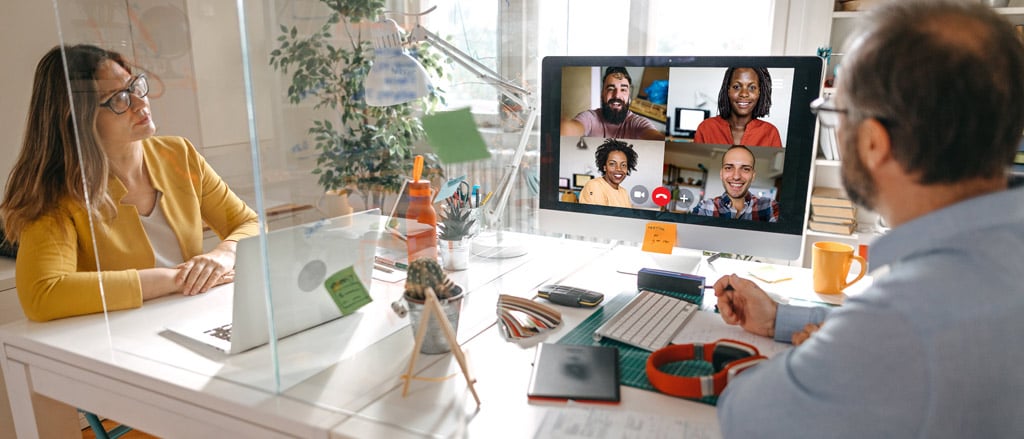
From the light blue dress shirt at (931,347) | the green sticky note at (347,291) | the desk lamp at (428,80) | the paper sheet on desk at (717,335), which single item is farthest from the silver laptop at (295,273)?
the light blue dress shirt at (931,347)

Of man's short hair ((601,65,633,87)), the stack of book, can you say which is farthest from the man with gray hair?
the stack of book

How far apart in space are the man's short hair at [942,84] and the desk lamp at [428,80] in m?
0.74

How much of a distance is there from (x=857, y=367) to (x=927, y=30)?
1.18 ft

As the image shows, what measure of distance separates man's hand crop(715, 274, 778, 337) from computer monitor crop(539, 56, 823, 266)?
256 mm

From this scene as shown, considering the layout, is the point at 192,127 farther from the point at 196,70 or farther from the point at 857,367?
the point at 857,367

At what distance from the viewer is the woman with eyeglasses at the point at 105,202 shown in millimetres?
1207

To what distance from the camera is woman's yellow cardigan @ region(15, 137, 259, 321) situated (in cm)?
126

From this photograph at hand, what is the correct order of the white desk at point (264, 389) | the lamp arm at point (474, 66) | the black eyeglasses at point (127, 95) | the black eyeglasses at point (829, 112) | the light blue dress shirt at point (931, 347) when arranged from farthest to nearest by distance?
the lamp arm at point (474, 66) < the black eyeglasses at point (127, 95) < the white desk at point (264, 389) < the black eyeglasses at point (829, 112) < the light blue dress shirt at point (931, 347)

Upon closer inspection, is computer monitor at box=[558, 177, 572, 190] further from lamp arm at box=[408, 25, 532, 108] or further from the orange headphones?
the orange headphones

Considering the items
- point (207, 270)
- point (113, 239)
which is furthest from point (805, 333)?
point (113, 239)

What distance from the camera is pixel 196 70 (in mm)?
1143

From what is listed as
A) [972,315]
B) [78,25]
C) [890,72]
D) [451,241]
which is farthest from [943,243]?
[78,25]

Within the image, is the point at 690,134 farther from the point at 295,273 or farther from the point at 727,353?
the point at 295,273

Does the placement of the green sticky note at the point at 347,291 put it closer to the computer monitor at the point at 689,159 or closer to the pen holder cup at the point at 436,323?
the pen holder cup at the point at 436,323
